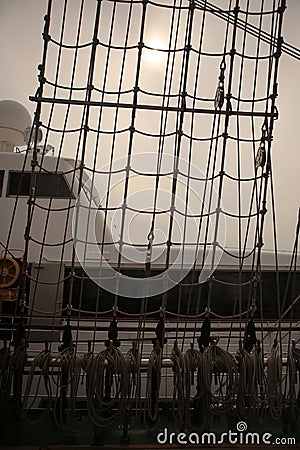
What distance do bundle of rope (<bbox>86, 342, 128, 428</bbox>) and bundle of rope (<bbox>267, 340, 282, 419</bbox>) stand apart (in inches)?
18.2

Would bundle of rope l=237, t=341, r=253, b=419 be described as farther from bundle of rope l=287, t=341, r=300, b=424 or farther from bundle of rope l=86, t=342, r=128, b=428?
bundle of rope l=86, t=342, r=128, b=428

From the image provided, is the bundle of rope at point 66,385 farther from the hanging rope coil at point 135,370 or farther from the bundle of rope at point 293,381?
the bundle of rope at point 293,381

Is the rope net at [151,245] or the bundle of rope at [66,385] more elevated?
the rope net at [151,245]

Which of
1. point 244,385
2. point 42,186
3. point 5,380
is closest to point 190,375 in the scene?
point 244,385

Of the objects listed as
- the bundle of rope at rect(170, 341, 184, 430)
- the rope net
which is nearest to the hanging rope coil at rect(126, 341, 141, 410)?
the rope net

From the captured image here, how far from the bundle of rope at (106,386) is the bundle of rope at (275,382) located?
18.2 inches

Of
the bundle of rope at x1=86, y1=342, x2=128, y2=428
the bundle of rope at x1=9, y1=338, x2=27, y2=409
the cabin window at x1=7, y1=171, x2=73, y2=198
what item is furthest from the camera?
the cabin window at x1=7, y1=171, x2=73, y2=198

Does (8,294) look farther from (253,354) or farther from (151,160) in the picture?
(253,354)

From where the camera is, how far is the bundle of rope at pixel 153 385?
5.21ft

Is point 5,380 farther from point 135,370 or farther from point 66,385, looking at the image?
point 135,370

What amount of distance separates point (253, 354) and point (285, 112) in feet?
11.3

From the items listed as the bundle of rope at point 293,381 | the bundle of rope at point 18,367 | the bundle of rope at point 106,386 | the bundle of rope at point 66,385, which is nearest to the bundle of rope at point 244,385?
the bundle of rope at point 293,381

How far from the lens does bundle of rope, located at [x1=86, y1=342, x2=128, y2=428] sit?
1.54 meters

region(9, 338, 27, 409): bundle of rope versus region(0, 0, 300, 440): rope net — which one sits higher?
region(0, 0, 300, 440): rope net
